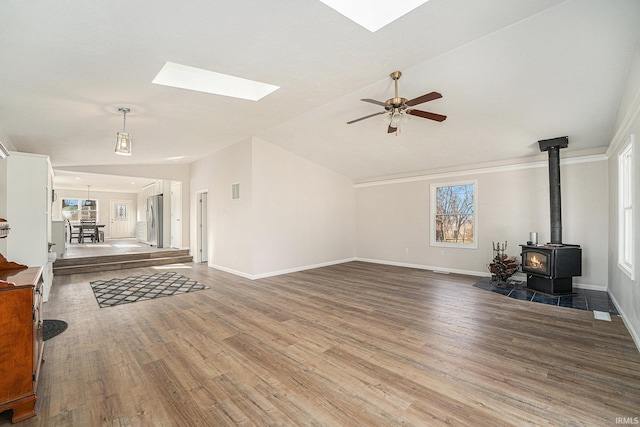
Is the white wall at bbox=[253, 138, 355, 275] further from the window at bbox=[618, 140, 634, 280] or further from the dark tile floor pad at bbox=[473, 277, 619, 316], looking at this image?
the window at bbox=[618, 140, 634, 280]

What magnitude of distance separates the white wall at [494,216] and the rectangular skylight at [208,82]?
459 cm

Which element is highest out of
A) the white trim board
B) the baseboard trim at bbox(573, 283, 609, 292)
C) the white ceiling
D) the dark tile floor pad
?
the white ceiling

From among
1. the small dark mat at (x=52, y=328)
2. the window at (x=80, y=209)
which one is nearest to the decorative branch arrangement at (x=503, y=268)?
the small dark mat at (x=52, y=328)

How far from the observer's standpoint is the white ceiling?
85.1 inches

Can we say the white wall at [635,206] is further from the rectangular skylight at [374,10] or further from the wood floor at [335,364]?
the rectangular skylight at [374,10]

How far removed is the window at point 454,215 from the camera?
6.34 metres

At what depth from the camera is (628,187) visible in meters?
3.69

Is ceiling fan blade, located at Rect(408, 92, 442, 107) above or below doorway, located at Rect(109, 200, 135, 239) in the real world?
above

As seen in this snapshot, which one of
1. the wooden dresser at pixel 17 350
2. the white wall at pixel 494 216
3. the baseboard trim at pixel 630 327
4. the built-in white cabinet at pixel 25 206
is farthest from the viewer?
the white wall at pixel 494 216

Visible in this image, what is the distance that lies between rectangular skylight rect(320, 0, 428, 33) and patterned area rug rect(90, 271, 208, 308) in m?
4.56

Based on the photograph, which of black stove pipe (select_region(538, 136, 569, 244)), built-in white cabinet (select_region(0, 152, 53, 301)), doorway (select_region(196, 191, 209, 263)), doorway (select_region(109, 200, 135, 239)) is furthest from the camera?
doorway (select_region(109, 200, 135, 239))

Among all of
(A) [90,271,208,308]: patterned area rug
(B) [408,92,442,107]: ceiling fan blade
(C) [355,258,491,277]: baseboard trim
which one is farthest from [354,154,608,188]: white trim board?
(A) [90,271,208,308]: patterned area rug

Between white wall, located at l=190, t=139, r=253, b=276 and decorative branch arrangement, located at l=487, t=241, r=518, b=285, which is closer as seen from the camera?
decorative branch arrangement, located at l=487, t=241, r=518, b=285

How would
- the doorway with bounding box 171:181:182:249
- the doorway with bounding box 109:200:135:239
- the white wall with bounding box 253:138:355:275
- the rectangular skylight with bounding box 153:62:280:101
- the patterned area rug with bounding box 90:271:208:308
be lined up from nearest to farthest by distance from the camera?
the rectangular skylight with bounding box 153:62:280:101 < the patterned area rug with bounding box 90:271:208:308 < the white wall with bounding box 253:138:355:275 < the doorway with bounding box 171:181:182:249 < the doorway with bounding box 109:200:135:239
